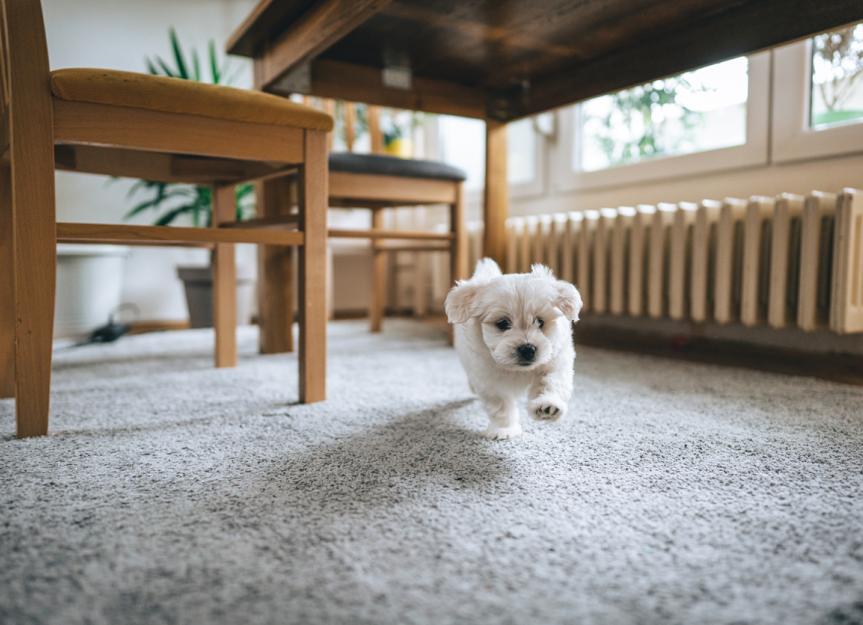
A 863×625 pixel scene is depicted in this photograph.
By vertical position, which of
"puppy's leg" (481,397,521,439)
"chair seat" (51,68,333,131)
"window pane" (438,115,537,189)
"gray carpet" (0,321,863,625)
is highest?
"window pane" (438,115,537,189)

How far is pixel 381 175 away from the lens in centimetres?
194

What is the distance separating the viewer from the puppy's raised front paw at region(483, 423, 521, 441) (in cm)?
98

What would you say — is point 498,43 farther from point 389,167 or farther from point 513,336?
point 513,336

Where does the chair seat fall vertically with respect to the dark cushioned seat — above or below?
below

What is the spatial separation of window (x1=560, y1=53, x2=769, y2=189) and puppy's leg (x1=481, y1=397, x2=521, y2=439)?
4.20 ft

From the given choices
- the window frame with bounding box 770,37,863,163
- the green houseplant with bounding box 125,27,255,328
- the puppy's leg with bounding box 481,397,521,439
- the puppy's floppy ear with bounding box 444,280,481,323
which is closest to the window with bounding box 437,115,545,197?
the window frame with bounding box 770,37,863,163

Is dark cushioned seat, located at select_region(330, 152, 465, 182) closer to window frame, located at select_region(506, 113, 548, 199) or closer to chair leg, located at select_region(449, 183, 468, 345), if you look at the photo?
chair leg, located at select_region(449, 183, 468, 345)

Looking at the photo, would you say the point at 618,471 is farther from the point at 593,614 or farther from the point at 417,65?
the point at 417,65

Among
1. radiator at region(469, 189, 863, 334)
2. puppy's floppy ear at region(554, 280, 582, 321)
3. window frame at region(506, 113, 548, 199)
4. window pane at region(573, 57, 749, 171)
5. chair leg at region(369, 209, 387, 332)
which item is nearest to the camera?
puppy's floppy ear at region(554, 280, 582, 321)

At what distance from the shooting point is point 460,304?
1030 millimetres

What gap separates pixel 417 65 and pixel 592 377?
3.74 feet

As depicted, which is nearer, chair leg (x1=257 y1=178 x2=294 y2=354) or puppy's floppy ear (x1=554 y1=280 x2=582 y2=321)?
puppy's floppy ear (x1=554 y1=280 x2=582 y2=321)

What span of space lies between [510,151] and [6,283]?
256cm

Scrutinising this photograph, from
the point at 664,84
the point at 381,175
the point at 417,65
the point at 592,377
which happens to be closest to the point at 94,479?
the point at 592,377
